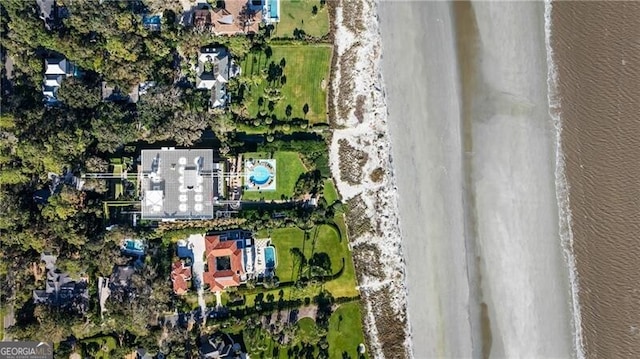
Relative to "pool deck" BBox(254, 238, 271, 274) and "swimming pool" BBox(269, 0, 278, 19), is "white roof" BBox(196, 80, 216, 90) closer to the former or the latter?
"swimming pool" BBox(269, 0, 278, 19)

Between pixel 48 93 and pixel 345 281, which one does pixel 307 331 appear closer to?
pixel 345 281

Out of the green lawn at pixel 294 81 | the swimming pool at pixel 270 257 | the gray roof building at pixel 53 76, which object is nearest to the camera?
the gray roof building at pixel 53 76

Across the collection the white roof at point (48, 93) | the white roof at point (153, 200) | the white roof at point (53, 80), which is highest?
the white roof at point (53, 80)

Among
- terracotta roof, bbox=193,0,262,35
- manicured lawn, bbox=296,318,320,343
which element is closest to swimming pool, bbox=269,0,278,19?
terracotta roof, bbox=193,0,262,35

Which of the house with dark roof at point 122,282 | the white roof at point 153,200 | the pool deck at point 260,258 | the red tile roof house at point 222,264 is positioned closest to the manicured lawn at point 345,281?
the pool deck at point 260,258

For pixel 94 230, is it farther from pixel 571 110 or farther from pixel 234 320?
pixel 571 110

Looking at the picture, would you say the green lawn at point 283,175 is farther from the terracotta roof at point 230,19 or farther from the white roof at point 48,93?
the white roof at point 48,93
